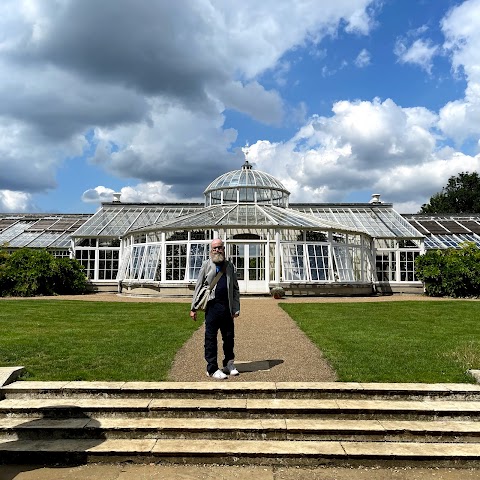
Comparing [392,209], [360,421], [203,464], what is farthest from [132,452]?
[392,209]

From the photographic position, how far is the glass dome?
26.7m

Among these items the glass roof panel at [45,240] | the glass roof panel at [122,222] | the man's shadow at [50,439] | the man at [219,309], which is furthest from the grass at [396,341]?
the glass roof panel at [45,240]

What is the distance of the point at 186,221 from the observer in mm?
22766

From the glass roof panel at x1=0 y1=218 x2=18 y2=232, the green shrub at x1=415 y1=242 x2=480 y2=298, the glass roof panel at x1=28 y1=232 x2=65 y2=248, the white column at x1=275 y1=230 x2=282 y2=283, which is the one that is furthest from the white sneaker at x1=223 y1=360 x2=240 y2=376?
the glass roof panel at x1=0 y1=218 x2=18 y2=232

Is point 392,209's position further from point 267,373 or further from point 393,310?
point 267,373

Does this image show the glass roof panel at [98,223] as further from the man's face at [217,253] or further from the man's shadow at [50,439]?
the man's shadow at [50,439]

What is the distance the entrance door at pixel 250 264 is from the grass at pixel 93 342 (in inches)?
278

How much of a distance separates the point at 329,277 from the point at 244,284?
3997 millimetres

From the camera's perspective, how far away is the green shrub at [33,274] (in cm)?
2245

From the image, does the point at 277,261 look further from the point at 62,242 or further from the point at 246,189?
the point at 62,242

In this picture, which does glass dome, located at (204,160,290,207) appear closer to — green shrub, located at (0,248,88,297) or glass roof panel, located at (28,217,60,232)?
green shrub, located at (0,248,88,297)

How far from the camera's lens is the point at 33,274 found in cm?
2242

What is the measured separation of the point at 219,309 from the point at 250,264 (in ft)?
48.8

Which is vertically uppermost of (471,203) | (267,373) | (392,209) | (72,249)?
(471,203)
